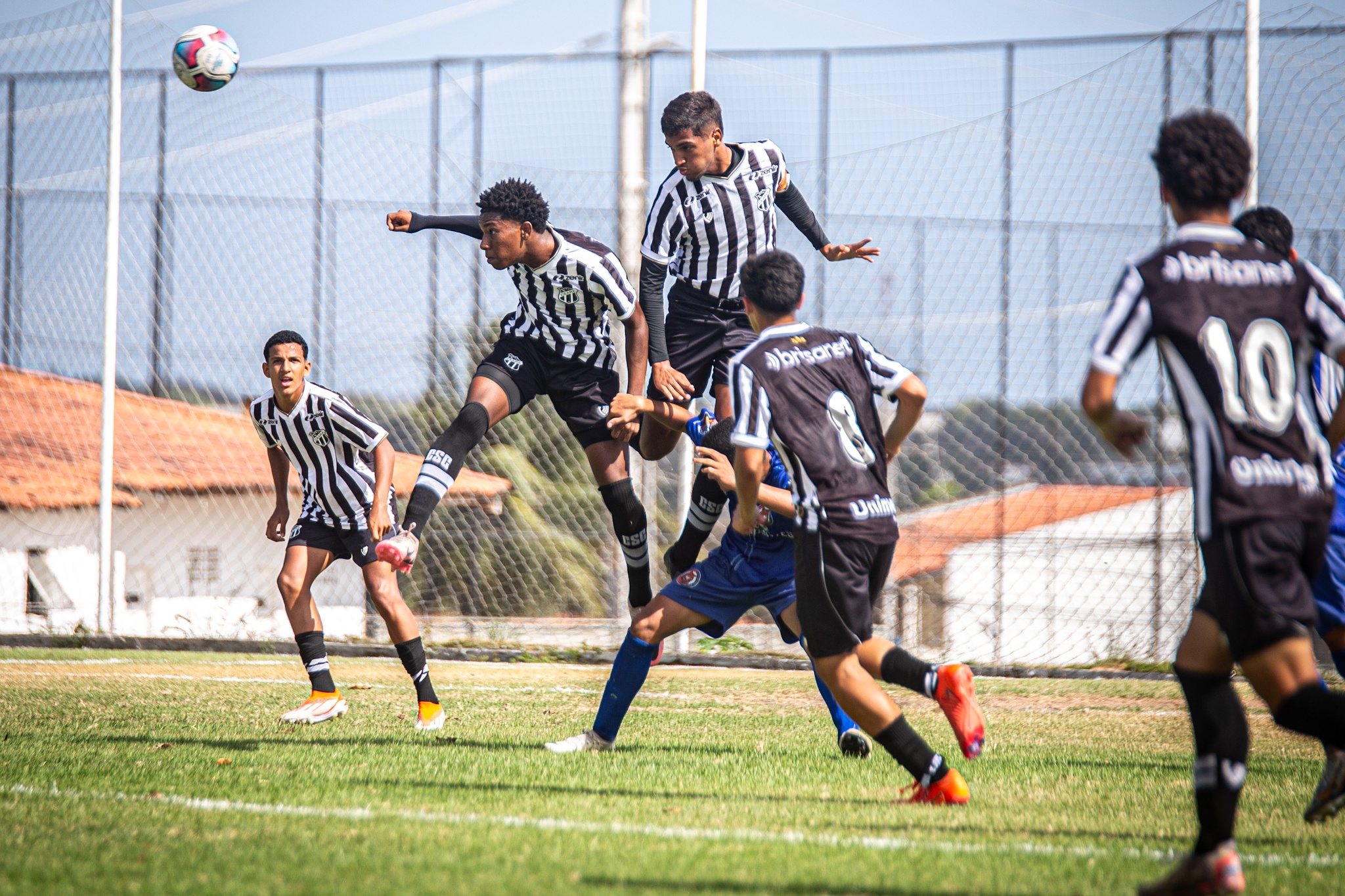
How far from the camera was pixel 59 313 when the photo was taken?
46.0 feet

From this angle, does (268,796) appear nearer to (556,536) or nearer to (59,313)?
(556,536)

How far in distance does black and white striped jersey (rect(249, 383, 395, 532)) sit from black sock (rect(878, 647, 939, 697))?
10.6 feet

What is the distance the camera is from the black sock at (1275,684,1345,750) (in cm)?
294

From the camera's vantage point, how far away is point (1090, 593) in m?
11.8

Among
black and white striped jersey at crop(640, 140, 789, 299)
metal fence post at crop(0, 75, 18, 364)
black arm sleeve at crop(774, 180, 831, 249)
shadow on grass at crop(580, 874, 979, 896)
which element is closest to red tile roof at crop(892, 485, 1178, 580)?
black arm sleeve at crop(774, 180, 831, 249)

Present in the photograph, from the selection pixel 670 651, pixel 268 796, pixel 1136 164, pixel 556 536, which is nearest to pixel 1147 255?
pixel 268 796

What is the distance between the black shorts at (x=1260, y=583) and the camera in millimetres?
2922

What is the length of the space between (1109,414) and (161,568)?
15891 millimetres

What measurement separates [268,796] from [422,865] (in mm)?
1265

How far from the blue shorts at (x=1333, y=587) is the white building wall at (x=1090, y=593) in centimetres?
600

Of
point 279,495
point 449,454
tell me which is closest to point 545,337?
point 449,454

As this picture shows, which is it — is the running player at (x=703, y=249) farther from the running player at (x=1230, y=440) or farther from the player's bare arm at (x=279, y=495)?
the running player at (x=1230, y=440)

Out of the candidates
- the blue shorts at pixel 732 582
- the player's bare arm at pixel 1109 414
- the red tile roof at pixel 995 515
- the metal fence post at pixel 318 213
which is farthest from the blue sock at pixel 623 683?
the metal fence post at pixel 318 213

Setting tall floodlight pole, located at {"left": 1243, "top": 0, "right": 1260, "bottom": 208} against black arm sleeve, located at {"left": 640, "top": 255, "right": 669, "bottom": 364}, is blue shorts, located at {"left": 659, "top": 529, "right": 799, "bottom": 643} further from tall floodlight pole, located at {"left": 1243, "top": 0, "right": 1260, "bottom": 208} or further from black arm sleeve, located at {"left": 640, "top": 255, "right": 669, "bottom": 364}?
tall floodlight pole, located at {"left": 1243, "top": 0, "right": 1260, "bottom": 208}
